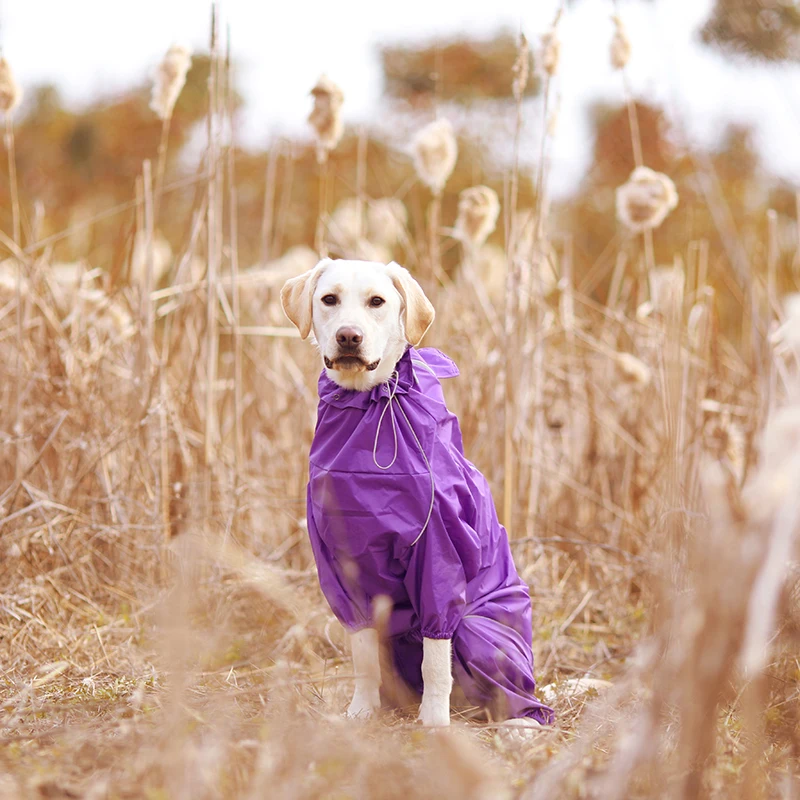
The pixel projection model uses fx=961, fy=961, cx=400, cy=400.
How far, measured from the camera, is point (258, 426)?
4273mm

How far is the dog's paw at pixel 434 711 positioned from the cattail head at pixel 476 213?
1.98 meters

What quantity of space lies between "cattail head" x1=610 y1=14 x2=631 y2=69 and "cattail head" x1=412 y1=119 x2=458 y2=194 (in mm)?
695

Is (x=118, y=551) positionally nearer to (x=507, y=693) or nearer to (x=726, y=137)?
(x=507, y=693)

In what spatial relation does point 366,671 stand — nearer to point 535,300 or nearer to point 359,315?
point 359,315

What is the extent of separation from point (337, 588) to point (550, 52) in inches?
87.1

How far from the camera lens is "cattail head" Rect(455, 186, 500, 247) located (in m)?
3.88

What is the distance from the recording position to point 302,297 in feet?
9.24

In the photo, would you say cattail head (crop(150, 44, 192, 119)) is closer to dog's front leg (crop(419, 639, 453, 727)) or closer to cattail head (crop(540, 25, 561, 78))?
cattail head (crop(540, 25, 561, 78))

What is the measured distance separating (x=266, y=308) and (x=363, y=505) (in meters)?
2.37

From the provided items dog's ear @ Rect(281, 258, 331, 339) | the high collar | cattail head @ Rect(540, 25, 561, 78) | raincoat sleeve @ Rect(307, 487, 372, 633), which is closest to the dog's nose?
the high collar

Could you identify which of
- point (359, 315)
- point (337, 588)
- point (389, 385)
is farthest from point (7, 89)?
point (337, 588)

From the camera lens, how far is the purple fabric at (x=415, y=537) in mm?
2473

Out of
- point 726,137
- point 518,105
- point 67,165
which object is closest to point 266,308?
point 518,105

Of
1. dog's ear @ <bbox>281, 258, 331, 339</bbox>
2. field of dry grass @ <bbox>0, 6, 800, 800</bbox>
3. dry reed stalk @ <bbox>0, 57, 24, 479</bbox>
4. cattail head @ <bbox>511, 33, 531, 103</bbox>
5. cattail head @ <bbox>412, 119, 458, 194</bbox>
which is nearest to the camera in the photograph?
field of dry grass @ <bbox>0, 6, 800, 800</bbox>
